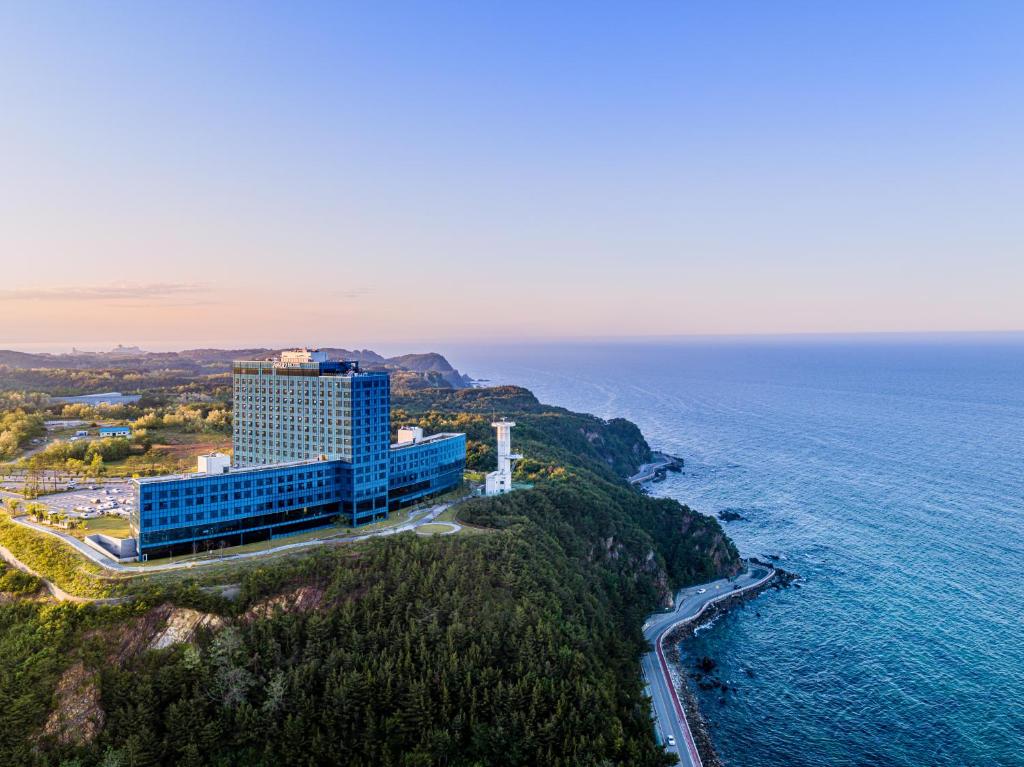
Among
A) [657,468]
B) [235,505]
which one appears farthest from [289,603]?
[657,468]

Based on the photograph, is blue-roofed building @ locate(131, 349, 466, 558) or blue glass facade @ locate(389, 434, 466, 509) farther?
blue glass facade @ locate(389, 434, 466, 509)

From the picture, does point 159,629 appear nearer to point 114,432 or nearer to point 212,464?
point 212,464

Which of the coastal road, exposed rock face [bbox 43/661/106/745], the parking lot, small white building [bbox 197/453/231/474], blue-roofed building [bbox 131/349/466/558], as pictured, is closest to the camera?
exposed rock face [bbox 43/661/106/745]

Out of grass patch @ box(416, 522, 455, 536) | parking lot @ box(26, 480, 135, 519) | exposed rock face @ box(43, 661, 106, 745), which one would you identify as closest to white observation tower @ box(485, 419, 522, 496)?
grass patch @ box(416, 522, 455, 536)

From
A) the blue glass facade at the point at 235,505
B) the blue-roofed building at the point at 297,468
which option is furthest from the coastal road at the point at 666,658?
the blue glass facade at the point at 235,505

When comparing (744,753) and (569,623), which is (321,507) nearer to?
(569,623)

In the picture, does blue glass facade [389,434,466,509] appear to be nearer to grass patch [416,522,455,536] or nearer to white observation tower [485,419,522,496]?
white observation tower [485,419,522,496]
